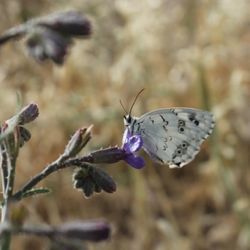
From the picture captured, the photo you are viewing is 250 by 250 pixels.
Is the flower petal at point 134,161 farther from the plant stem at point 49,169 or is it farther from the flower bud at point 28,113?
the flower bud at point 28,113

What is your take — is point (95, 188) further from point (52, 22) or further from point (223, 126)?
point (223, 126)

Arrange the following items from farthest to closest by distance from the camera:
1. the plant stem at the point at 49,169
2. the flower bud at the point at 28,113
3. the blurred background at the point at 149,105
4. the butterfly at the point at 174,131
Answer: the blurred background at the point at 149,105, the butterfly at the point at 174,131, the flower bud at the point at 28,113, the plant stem at the point at 49,169

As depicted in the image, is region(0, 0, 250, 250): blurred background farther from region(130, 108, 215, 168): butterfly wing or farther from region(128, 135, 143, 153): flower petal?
region(128, 135, 143, 153): flower petal

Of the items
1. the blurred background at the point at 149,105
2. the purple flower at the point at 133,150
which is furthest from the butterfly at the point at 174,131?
the blurred background at the point at 149,105

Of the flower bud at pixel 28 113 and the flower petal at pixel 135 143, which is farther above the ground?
the flower bud at pixel 28 113

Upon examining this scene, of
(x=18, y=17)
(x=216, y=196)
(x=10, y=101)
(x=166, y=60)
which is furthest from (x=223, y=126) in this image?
(x=18, y=17)

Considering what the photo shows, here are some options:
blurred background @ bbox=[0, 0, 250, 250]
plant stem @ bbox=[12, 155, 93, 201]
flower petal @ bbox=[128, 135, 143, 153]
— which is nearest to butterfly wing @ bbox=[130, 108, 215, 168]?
flower petal @ bbox=[128, 135, 143, 153]

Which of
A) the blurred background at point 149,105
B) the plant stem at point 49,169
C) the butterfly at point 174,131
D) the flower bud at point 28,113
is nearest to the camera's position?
the plant stem at point 49,169
